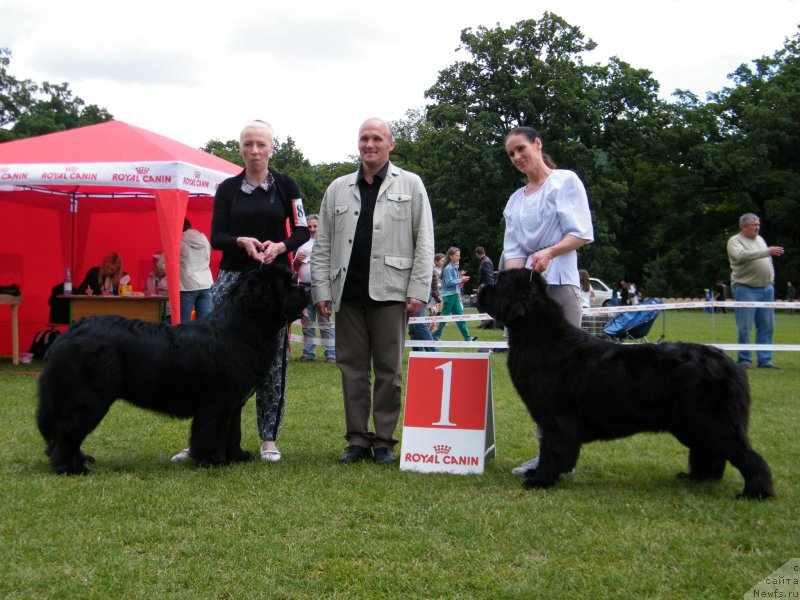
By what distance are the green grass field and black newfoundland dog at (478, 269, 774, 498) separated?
0.23m

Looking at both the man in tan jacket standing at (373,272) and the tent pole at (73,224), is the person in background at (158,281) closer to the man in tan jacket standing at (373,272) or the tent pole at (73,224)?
the tent pole at (73,224)

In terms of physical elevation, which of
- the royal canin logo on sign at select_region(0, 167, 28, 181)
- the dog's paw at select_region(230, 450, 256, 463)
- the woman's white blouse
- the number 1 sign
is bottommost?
the dog's paw at select_region(230, 450, 256, 463)

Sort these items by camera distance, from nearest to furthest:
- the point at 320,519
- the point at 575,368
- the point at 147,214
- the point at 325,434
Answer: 1. the point at 320,519
2. the point at 575,368
3. the point at 325,434
4. the point at 147,214

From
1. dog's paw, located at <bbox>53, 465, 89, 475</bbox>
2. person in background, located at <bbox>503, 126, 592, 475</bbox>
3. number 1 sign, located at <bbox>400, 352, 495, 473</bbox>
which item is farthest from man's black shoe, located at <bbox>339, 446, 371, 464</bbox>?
dog's paw, located at <bbox>53, 465, 89, 475</bbox>

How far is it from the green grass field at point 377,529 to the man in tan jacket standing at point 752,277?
18.2 feet

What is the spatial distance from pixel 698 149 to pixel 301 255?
104 feet

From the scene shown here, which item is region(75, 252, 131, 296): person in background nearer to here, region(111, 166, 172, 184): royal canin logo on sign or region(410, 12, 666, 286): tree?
region(111, 166, 172, 184): royal canin logo on sign

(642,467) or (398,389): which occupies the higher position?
(398,389)

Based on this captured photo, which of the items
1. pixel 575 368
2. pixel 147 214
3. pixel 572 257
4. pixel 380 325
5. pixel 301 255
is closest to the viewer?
pixel 575 368

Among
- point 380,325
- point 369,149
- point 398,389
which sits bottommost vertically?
point 398,389

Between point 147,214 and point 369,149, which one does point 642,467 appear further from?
point 147,214

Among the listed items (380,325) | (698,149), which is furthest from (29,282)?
(698,149)

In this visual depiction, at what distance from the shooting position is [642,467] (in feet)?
15.0

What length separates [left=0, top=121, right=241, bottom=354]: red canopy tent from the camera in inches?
343
